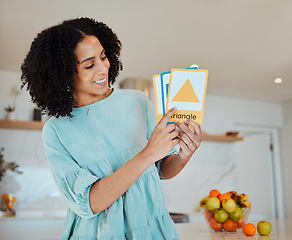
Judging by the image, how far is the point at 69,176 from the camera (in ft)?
3.05

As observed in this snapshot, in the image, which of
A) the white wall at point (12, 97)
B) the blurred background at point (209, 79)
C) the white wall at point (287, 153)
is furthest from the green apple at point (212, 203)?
the white wall at point (287, 153)

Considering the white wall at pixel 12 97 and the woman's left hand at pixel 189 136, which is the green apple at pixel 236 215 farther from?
the white wall at pixel 12 97

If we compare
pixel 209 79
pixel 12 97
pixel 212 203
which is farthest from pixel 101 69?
pixel 209 79

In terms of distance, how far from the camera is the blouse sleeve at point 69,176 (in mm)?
893

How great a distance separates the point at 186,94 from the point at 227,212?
0.89m

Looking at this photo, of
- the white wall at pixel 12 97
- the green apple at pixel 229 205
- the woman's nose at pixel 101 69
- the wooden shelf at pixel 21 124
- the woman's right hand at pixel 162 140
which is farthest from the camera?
the white wall at pixel 12 97

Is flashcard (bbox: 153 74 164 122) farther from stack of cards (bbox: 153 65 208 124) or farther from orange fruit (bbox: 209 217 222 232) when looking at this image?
orange fruit (bbox: 209 217 222 232)

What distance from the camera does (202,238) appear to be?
139 centimetres

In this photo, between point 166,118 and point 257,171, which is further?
point 257,171

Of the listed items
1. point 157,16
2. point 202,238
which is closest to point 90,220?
point 202,238

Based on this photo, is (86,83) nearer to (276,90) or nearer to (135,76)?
(135,76)

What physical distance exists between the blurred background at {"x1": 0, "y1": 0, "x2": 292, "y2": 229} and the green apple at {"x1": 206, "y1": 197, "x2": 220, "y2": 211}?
130 cm

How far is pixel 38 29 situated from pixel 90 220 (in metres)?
2.03

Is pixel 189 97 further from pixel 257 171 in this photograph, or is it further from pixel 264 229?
pixel 257 171
